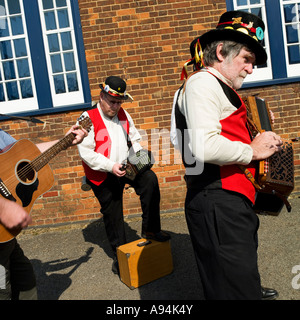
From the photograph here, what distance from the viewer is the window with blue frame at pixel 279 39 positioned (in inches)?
204

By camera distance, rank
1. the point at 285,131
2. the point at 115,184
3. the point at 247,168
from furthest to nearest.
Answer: the point at 285,131, the point at 115,184, the point at 247,168

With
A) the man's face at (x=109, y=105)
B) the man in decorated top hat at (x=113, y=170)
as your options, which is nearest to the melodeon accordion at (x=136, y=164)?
the man in decorated top hat at (x=113, y=170)

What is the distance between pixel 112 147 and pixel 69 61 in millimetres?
2425

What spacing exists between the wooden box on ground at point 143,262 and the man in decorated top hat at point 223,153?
1330 mm

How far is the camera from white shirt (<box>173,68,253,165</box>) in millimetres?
1748

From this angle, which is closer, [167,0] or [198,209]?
[198,209]

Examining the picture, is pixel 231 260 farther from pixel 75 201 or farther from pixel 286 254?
pixel 75 201

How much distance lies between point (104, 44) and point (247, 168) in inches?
151

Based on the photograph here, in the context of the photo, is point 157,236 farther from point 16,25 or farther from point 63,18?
point 16,25

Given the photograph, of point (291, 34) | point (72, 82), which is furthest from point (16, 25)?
point (291, 34)

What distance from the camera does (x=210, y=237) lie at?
1.89m

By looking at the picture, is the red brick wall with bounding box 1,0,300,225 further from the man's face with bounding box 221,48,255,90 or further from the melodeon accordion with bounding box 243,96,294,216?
the man's face with bounding box 221,48,255,90

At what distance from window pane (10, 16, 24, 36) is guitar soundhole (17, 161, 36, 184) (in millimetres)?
3541

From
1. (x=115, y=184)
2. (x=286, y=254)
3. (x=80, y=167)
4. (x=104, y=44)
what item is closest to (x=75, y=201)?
(x=80, y=167)
